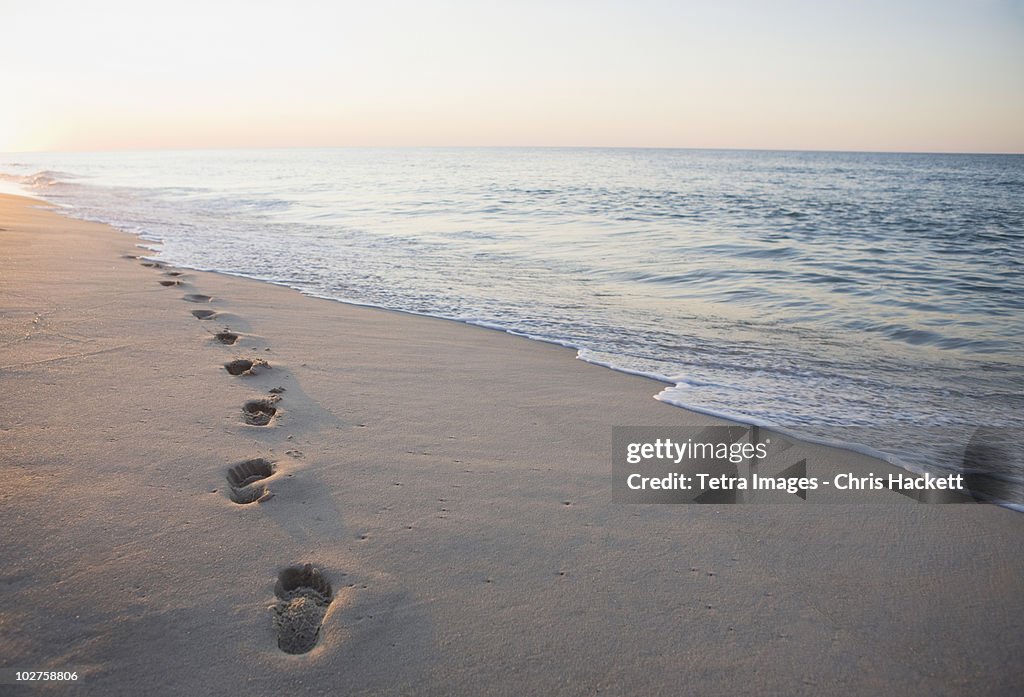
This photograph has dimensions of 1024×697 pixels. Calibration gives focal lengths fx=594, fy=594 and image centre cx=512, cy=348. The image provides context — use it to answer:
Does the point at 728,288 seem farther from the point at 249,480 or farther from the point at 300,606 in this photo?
the point at 300,606

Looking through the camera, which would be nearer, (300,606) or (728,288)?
(300,606)

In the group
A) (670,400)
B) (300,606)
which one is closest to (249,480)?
(300,606)

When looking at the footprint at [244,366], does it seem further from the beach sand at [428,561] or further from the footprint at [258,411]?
the footprint at [258,411]

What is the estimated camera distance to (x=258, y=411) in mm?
3303

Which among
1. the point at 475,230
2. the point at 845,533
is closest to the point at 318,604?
the point at 845,533

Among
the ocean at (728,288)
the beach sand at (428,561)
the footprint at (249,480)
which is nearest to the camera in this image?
the beach sand at (428,561)

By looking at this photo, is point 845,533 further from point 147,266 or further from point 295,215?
point 295,215

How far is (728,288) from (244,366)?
6.20 metres

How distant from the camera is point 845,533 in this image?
248 cm

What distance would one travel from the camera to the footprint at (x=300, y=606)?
1.78m

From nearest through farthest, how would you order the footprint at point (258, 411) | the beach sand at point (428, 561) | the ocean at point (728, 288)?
the beach sand at point (428, 561) → the footprint at point (258, 411) → the ocean at point (728, 288)

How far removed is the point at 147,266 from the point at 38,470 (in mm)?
5774

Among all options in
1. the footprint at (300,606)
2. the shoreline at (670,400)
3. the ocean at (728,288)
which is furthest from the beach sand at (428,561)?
the ocean at (728,288)

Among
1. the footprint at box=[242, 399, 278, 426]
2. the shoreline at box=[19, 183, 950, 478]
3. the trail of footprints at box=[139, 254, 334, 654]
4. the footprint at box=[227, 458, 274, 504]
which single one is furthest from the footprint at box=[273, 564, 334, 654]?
the shoreline at box=[19, 183, 950, 478]
